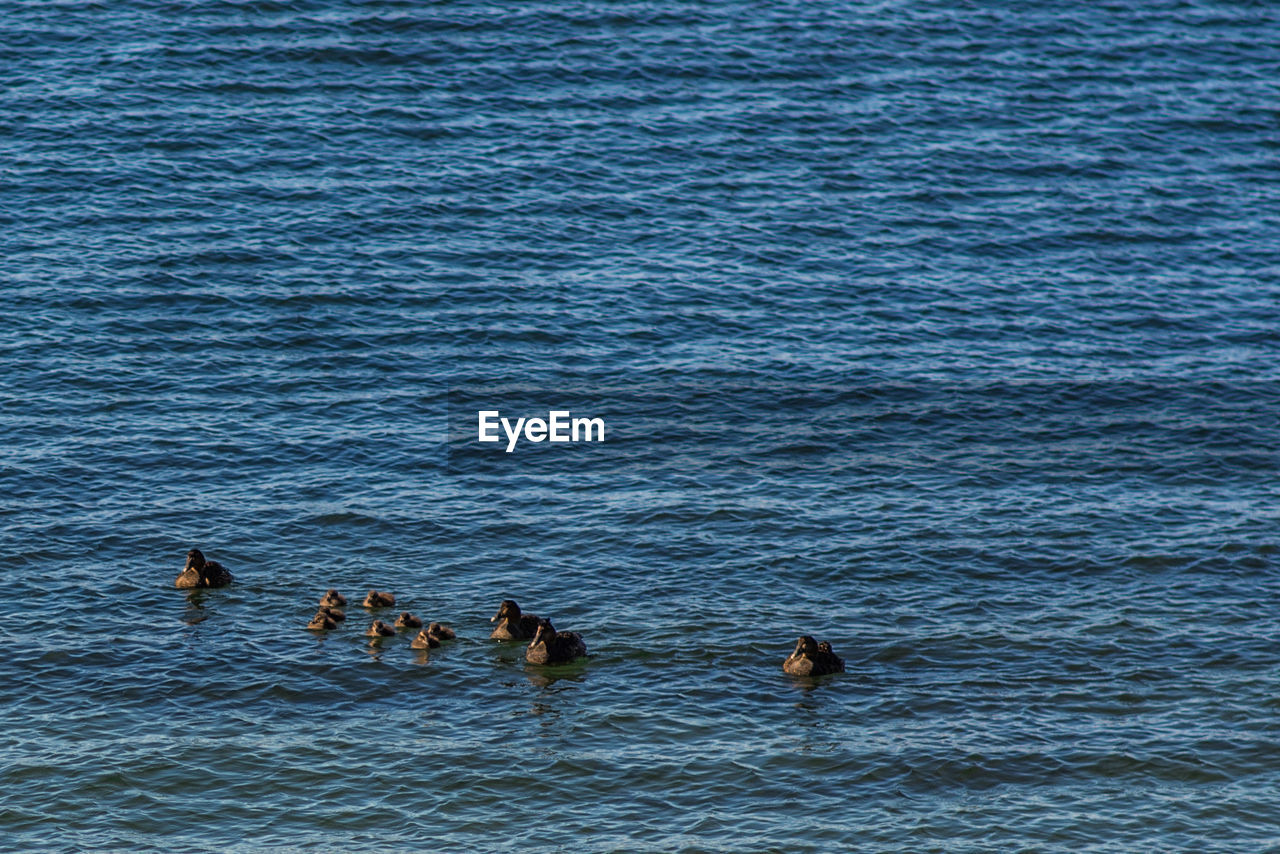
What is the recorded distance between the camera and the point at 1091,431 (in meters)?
70.0

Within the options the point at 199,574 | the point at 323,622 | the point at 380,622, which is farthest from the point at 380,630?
the point at 199,574

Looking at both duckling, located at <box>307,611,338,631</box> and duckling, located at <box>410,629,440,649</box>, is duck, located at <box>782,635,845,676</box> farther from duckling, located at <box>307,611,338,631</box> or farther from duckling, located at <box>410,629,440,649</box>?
duckling, located at <box>307,611,338,631</box>

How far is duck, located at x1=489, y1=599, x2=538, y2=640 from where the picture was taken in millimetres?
53250

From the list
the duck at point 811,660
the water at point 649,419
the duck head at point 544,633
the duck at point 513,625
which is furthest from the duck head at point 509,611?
the duck at point 811,660

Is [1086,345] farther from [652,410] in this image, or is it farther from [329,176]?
[329,176]

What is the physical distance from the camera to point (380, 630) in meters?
53.4

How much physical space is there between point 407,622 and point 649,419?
19881 mm

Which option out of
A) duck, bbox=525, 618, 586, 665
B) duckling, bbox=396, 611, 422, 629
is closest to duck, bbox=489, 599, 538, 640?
duck, bbox=525, 618, 586, 665

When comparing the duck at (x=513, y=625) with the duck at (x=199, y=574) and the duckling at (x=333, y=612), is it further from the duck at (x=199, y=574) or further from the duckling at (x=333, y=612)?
the duck at (x=199, y=574)

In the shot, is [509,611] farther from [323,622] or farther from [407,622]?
[323,622]

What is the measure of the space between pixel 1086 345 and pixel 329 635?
40.3m

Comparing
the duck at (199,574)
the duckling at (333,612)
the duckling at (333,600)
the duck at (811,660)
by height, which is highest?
the duck at (199,574)

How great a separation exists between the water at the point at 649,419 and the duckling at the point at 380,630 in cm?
104

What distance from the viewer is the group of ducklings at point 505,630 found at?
51.2 meters
